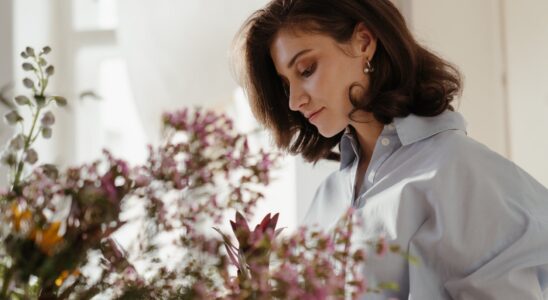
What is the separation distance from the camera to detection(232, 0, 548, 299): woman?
4.69 feet

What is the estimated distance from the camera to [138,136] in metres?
2.96

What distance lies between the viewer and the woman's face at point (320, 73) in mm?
1580

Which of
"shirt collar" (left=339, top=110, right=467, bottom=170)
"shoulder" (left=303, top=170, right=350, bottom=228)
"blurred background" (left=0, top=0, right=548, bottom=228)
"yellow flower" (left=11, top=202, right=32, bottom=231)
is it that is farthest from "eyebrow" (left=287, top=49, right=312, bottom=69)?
"yellow flower" (left=11, top=202, right=32, bottom=231)

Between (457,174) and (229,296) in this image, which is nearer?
(229,296)

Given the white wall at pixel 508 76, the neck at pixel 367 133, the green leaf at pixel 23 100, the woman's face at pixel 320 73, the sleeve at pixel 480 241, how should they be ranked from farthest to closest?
the white wall at pixel 508 76, the neck at pixel 367 133, the woman's face at pixel 320 73, the sleeve at pixel 480 241, the green leaf at pixel 23 100

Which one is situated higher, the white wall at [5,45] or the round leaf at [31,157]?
the round leaf at [31,157]

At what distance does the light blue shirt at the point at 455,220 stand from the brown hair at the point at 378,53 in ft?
0.16

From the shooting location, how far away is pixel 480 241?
1431mm

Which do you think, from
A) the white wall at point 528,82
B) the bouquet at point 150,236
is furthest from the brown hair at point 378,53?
the bouquet at point 150,236

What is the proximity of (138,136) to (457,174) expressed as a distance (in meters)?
1.70

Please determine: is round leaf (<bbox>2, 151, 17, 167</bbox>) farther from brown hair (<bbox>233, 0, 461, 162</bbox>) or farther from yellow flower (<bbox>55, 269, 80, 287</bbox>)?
brown hair (<bbox>233, 0, 461, 162</bbox>)

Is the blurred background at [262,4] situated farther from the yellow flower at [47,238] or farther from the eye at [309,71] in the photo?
the yellow flower at [47,238]

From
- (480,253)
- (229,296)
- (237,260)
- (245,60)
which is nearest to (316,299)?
(229,296)

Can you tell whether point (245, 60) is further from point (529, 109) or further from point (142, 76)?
point (529, 109)
